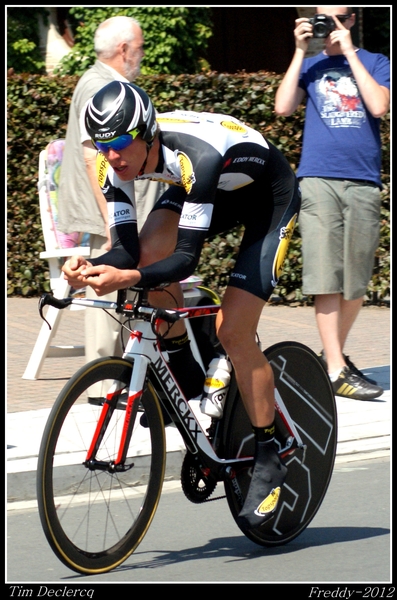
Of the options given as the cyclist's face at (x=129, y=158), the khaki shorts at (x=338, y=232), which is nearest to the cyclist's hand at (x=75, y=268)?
the cyclist's face at (x=129, y=158)

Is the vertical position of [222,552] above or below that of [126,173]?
below

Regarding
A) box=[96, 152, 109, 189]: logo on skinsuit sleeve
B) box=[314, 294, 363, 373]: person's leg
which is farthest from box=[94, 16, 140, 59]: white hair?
box=[96, 152, 109, 189]: logo on skinsuit sleeve

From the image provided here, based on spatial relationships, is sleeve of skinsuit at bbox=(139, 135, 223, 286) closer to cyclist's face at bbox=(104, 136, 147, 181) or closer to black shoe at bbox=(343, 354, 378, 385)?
cyclist's face at bbox=(104, 136, 147, 181)

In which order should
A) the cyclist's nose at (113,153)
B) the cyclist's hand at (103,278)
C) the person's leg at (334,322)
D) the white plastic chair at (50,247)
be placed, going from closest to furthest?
the cyclist's hand at (103,278), the cyclist's nose at (113,153), the person's leg at (334,322), the white plastic chair at (50,247)

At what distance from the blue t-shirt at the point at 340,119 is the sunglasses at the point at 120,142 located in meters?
3.54

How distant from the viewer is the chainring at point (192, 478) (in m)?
4.64

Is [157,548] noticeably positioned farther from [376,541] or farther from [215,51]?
[215,51]

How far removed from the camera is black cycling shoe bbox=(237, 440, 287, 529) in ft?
15.3

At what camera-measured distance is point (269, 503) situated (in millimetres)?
4719

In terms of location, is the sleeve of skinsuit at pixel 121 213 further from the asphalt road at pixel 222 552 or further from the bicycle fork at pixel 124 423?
the asphalt road at pixel 222 552

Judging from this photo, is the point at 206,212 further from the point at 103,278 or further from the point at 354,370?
the point at 354,370

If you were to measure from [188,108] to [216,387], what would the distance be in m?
7.35

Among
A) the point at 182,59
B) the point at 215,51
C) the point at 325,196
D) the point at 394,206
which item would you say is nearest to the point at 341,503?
the point at 325,196

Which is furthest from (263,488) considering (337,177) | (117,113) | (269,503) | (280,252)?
(337,177)
